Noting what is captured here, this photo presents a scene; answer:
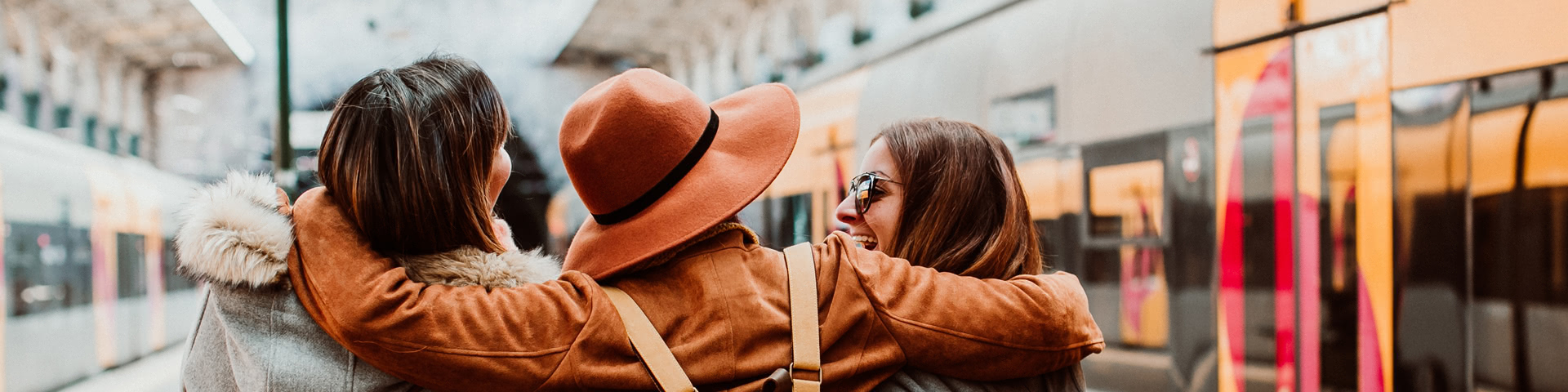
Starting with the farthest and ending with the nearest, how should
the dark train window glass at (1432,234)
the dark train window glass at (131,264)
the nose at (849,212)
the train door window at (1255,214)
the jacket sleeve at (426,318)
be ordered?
the dark train window glass at (131,264) → the train door window at (1255,214) → the dark train window glass at (1432,234) → the nose at (849,212) → the jacket sleeve at (426,318)

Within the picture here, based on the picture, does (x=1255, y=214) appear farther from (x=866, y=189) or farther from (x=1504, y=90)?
(x=866, y=189)

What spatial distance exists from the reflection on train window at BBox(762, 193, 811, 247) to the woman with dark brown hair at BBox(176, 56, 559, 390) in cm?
437

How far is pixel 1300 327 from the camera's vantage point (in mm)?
2547

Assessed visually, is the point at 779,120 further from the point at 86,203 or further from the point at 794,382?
the point at 86,203

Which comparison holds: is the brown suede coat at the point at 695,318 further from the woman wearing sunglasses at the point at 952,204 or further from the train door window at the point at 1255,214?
the train door window at the point at 1255,214

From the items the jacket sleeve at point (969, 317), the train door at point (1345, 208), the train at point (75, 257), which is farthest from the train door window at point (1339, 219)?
the train at point (75, 257)

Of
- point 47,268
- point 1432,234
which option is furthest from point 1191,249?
A: point 47,268

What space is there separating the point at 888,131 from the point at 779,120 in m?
0.29

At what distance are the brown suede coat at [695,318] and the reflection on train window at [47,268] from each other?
539cm

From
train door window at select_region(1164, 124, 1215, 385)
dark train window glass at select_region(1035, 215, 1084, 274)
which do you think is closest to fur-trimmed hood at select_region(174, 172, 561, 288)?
train door window at select_region(1164, 124, 1215, 385)

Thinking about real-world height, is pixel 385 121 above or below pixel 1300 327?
above

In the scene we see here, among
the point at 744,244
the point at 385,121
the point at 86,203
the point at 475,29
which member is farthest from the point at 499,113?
the point at 475,29

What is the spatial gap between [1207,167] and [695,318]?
7.43ft

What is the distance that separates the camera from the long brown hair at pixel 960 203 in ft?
4.60
